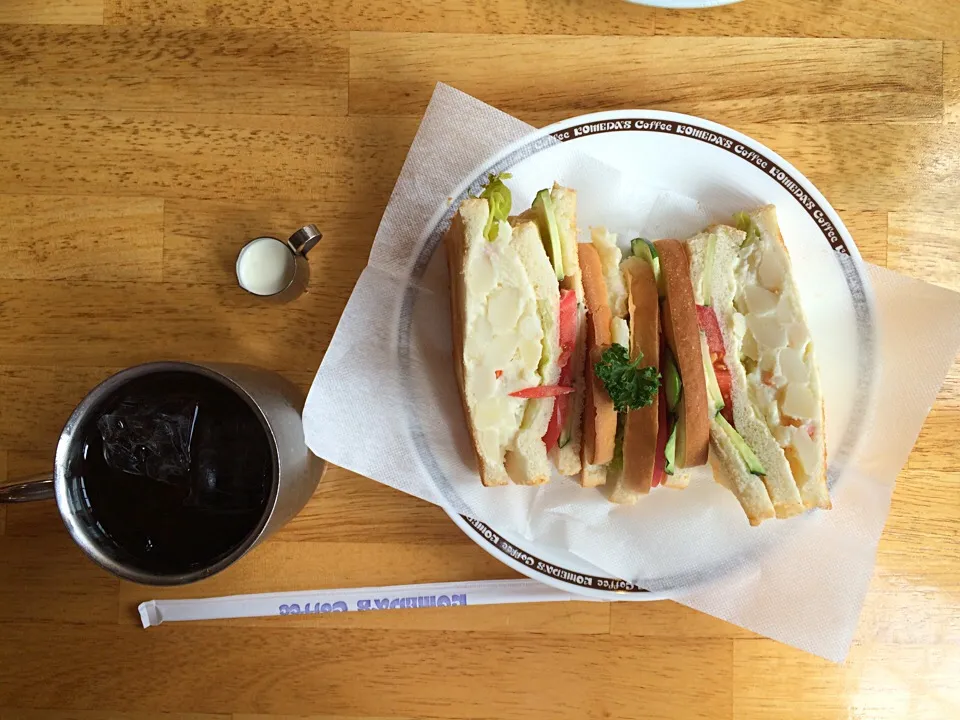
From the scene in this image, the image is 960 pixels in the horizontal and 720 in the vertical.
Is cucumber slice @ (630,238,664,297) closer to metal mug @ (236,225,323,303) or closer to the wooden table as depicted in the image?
the wooden table

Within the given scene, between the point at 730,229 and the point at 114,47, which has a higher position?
the point at 114,47

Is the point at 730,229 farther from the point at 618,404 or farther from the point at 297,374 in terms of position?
the point at 297,374

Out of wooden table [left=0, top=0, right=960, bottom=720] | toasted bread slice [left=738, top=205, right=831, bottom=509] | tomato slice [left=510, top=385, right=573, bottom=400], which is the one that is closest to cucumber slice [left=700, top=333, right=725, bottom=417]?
toasted bread slice [left=738, top=205, right=831, bottom=509]

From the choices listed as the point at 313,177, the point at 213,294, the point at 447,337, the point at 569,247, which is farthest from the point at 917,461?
the point at 213,294

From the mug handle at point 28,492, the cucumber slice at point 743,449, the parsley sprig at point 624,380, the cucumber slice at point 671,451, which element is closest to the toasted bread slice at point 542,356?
the parsley sprig at point 624,380

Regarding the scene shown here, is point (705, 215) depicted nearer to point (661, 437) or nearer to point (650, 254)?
point (650, 254)

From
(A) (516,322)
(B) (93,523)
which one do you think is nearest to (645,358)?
(A) (516,322)
